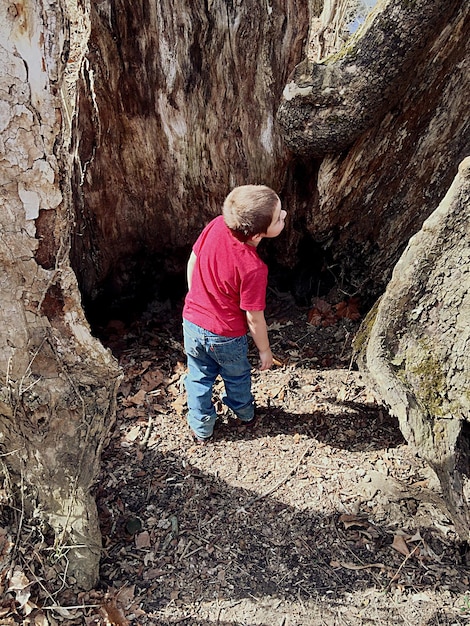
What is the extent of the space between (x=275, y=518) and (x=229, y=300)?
4.27 feet

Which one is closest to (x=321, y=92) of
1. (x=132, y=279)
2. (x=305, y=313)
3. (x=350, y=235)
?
(x=350, y=235)

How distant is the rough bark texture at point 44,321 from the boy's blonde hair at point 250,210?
2.86ft

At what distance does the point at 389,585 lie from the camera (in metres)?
2.77

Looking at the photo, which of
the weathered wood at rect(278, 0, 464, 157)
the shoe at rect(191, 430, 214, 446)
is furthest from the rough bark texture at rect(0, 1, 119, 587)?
the weathered wood at rect(278, 0, 464, 157)

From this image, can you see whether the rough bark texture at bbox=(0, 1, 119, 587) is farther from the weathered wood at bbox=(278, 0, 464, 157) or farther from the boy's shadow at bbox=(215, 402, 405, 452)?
the weathered wood at bbox=(278, 0, 464, 157)

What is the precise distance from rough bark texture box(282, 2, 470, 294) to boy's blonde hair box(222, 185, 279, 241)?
0.74m

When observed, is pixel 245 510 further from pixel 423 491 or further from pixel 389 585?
pixel 423 491

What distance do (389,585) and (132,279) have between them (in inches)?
117

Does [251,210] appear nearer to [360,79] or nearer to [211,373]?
[360,79]

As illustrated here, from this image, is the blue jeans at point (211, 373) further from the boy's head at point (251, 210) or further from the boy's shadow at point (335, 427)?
the boy's head at point (251, 210)

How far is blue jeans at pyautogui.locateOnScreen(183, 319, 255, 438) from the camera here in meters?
3.18

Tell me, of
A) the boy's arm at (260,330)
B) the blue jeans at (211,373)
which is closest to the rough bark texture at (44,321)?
the blue jeans at (211,373)

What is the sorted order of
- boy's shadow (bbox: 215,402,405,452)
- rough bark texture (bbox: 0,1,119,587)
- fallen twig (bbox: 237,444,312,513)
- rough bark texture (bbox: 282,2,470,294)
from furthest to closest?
boy's shadow (bbox: 215,402,405,452) < fallen twig (bbox: 237,444,312,513) < rough bark texture (bbox: 282,2,470,294) < rough bark texture (bbox: 0,1,119,587)

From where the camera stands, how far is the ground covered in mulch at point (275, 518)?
269 cm
